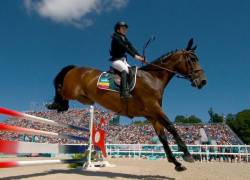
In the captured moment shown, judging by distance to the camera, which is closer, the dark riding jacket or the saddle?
the saddle

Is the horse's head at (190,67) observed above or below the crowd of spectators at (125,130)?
below

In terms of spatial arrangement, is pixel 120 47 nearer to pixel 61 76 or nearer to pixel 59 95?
pixel 61 76

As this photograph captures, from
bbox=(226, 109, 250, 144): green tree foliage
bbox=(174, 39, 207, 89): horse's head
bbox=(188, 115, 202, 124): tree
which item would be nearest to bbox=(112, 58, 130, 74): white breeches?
bbox=(174, 39, 207, 89): horse's head

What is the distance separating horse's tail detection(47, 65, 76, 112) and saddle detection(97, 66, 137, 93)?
3.74 ft

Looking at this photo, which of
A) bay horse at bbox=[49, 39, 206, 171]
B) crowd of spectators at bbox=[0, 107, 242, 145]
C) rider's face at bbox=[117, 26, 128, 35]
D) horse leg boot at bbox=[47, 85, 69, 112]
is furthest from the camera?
crowd of spectators at bbox=[0, 107, 242, 145]

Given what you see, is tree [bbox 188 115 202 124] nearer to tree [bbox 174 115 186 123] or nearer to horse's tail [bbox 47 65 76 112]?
tree [bbox 174 115 186 123]

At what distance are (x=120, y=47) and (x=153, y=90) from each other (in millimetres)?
1065

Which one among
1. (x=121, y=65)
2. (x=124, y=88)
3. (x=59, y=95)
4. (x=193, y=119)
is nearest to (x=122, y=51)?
(x=121, y=65)

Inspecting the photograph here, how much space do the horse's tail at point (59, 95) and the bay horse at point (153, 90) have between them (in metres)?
0.31

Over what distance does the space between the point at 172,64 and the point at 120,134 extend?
31.0m

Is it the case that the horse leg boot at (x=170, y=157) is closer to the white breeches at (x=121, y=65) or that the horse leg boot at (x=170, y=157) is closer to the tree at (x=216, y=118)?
the white breeches at (x=121, y=65)

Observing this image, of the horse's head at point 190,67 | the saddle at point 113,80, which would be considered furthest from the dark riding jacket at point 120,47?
the horse's head at point 190,67

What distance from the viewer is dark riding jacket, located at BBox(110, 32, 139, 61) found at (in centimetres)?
563

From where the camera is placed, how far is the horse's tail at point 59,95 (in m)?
6.41
